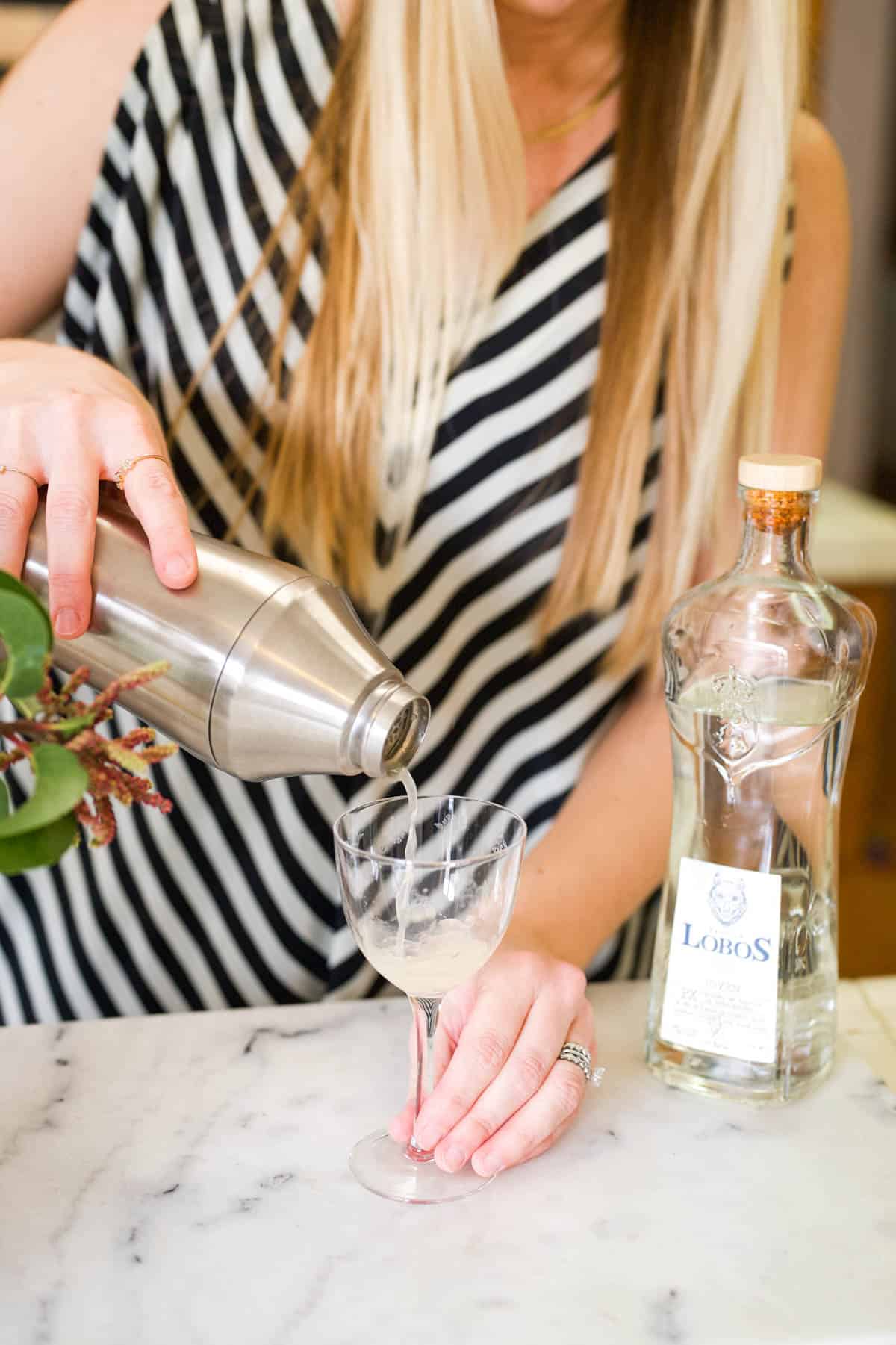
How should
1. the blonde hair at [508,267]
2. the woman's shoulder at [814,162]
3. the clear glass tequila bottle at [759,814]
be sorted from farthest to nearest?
the woman's shoulder at [814,162], the blonde hair at [508,267], the clear glass tequila bottle at [759,814]

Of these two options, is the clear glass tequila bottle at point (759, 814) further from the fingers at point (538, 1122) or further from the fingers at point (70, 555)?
the fingers at point (70, 555)

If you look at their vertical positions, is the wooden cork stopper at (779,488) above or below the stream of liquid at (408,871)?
above

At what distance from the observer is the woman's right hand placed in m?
0.71

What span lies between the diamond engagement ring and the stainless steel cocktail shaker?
204 millimetres

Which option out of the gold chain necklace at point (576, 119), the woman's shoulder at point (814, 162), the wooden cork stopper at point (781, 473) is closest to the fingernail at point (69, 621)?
the wooden cork stopper at point (781, 473)

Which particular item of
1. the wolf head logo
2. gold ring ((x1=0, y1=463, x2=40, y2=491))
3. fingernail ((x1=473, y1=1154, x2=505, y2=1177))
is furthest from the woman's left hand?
gold ring ((x1=0, y1=463, x2=40, y2=491))

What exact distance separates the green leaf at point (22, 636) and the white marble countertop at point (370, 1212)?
29 centimetres

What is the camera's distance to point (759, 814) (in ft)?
2.59

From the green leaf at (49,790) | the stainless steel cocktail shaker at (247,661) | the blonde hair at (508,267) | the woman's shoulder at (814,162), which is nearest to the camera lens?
the green leaf at (49,790)

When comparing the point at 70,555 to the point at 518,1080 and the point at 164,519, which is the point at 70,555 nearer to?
the point at 164,519

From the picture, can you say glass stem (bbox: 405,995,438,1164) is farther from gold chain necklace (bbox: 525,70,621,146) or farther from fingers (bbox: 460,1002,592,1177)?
gold chain necklace (bbox: 525,70,621,146)

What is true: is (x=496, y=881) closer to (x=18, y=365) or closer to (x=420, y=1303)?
(x=420, y=1303)

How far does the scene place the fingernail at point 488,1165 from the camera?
70cm

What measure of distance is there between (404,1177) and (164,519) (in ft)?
1.20
